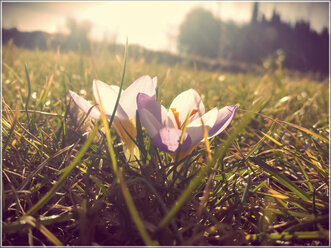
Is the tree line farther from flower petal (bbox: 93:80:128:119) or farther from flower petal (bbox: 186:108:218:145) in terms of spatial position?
flower petal (bbox: 93:80:128:119)

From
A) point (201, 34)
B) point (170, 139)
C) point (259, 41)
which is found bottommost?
point (170, 139)

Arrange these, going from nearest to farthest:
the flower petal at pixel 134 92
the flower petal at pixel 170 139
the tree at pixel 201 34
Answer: the flower petal at pixel 170 139 → the flower petal at pixel 134 92 → the tree at pixel 201 34

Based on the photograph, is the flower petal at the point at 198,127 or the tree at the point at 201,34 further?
the tree at the point at 201,34

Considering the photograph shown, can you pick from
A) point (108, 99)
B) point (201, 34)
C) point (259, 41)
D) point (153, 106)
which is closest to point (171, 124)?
point (153, 106)

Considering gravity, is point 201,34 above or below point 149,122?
above

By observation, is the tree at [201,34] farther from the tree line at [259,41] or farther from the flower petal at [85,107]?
the flower petal at [85,107]

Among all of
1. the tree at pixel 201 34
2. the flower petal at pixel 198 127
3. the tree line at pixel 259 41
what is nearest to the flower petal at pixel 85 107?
the flower petal at pixel 198 127

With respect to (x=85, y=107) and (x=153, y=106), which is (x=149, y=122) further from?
(x=85, y=107)
